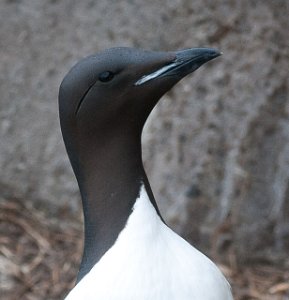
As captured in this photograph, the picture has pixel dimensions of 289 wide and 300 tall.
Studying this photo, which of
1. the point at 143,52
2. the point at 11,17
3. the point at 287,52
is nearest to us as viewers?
the point at 143,52

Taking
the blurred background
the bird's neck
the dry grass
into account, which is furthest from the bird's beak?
the dry grass

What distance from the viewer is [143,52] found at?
2410 millimetres

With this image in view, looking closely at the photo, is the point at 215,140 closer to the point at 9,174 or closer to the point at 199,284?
the point at 9,174

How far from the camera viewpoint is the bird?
2371 mm

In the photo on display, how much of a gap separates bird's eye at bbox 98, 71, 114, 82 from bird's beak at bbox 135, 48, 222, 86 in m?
0.06

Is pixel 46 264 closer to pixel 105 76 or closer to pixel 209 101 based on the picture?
pixel 209 101

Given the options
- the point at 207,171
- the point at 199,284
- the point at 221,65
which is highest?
the point at 199,284

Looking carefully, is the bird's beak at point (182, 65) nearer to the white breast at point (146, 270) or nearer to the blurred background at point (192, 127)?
the white breast at point (146, 270)

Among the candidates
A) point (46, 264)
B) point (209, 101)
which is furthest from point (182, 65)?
point (46, 264)

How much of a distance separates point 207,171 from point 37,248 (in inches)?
34.8

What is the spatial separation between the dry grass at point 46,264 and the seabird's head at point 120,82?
6.25 feet

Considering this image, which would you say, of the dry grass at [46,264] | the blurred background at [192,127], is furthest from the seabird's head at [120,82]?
the dry grass at [46,264]

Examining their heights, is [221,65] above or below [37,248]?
above

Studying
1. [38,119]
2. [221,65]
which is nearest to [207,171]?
[221,65]
